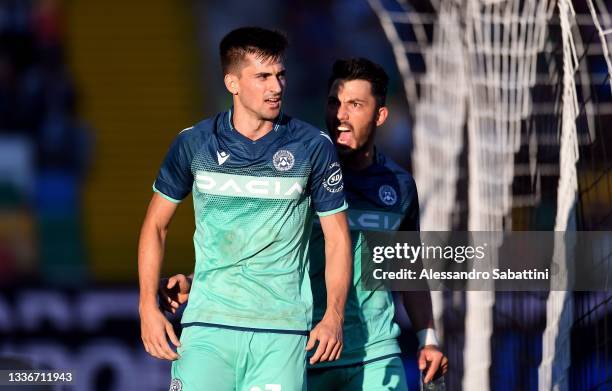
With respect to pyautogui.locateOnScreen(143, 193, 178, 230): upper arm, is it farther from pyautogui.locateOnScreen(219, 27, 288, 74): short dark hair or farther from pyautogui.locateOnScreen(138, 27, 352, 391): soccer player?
pyautogui.locateOnScreen(219, 27, 288, 74): short dark hair

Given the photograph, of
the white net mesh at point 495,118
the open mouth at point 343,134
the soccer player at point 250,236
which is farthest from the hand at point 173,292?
the white net mesh at point 495,118

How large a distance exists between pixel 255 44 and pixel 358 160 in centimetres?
102

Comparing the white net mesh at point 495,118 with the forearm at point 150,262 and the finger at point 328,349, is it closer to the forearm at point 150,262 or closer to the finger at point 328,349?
the finger at point 328,349

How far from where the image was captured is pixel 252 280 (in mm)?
3918

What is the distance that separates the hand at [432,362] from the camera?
462cm

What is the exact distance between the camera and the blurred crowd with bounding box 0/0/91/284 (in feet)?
32.8

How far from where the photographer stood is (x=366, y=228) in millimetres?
4734

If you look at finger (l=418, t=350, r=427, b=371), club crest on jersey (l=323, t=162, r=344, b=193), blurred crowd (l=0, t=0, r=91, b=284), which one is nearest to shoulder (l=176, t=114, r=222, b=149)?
club crest on jersey (l=323, t=162, r=344, b=193)

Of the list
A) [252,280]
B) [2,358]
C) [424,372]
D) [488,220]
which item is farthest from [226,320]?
[2,358]

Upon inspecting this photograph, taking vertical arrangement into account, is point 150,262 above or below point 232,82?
below

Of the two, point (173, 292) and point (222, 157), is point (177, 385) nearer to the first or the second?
point (173, 292)

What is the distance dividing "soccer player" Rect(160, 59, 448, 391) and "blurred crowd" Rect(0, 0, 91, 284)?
536 cm

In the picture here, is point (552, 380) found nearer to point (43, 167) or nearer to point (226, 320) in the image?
point (226, 320)

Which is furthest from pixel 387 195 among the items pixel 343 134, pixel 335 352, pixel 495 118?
pixel 495 118
